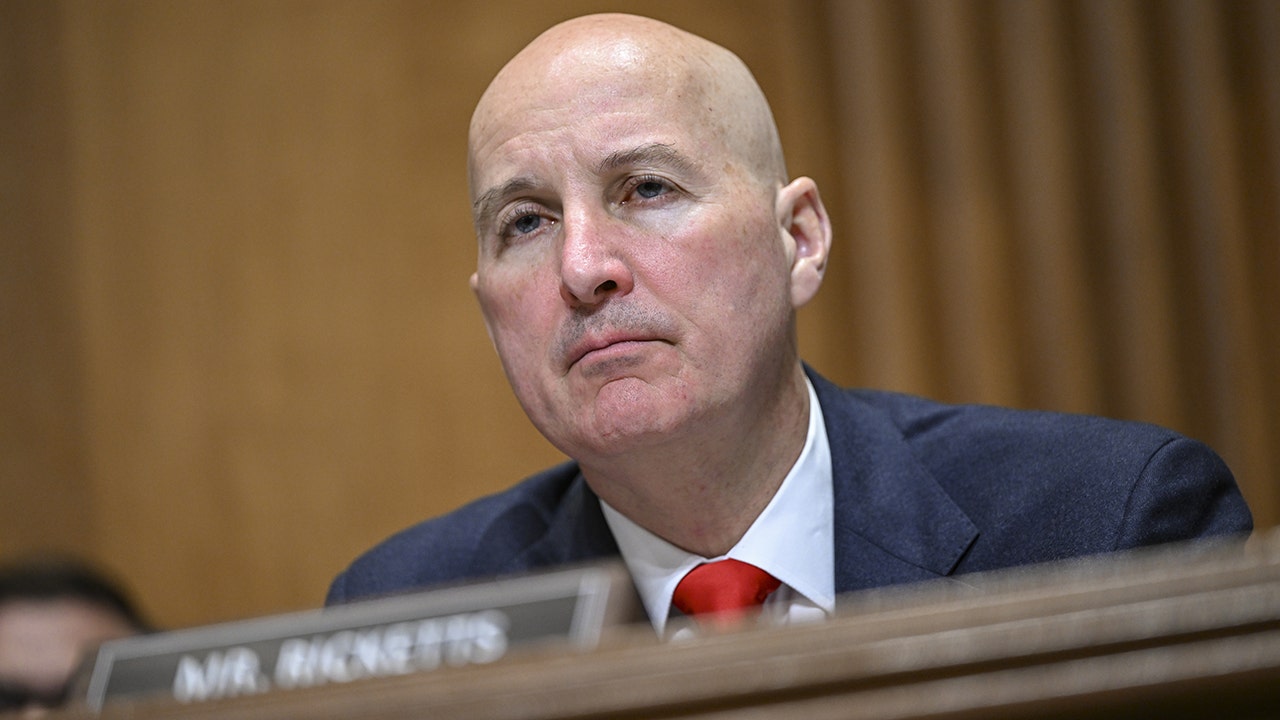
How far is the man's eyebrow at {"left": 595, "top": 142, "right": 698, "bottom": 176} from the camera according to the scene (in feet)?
4.64

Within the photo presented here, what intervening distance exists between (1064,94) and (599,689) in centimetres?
208

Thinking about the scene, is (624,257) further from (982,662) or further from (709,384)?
(982,662)

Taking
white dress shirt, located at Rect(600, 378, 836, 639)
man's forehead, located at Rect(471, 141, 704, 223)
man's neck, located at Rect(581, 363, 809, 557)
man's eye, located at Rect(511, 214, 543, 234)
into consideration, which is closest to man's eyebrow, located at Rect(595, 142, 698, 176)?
man's forehead, located at Rect(471, 141, 704, 223)

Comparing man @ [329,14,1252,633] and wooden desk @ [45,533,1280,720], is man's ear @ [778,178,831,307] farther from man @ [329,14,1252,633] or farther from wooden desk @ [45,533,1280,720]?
wooden desk @ [45,533,1280,720]

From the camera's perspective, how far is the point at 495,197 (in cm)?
150

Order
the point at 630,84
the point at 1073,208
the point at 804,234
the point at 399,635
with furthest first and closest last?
the point at 1073,208 → the point at 804,234 → the point at 630,84 → the point at 399,635

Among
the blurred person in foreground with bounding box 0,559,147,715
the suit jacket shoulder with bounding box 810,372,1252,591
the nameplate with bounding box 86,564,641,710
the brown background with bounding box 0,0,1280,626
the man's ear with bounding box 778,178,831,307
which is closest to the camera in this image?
the nameplate with bounding box 86,564,641,710

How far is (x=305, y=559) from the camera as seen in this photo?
9.28ft

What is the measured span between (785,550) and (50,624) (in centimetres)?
129

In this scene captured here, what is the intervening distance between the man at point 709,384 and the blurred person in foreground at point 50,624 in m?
0.92

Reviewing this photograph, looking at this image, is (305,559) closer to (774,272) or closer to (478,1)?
(478,1)

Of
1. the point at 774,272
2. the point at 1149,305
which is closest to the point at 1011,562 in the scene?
the point at 774,272

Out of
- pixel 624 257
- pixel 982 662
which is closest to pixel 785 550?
pixel 624 257

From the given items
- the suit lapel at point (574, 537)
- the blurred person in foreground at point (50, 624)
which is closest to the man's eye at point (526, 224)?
the suit lapel at point (574, 537)
